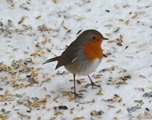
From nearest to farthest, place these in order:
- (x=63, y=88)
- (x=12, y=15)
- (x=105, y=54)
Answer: (x=63, y=88) < (x=105, y=54) < (x=12, y=15)

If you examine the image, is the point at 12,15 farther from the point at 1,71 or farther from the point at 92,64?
the point at 92,64

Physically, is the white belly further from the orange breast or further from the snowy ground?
the snowy ground

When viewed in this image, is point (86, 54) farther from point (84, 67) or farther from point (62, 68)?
point (62, 68)

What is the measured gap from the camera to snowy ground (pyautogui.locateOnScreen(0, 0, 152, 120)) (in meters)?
5.18

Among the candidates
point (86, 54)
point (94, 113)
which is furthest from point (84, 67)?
point (94, 113)

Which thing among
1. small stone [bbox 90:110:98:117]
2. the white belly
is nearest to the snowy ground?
small stone [bbox 90:110:98:117]

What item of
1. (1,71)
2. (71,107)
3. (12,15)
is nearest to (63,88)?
(71,107)

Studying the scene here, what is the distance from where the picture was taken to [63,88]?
5.61 m

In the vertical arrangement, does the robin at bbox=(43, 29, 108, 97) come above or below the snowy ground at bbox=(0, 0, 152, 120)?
above

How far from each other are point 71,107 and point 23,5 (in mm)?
2328

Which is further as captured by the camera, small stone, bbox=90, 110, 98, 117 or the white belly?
the white belly

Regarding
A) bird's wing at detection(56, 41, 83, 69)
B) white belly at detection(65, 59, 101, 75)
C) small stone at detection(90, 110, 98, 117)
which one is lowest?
small stone at detection(90, 110, 98, 117)

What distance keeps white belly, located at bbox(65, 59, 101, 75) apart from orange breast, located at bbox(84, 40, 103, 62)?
47 mm

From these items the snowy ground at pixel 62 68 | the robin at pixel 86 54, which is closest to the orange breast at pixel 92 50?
the robin at pixel 86 54
